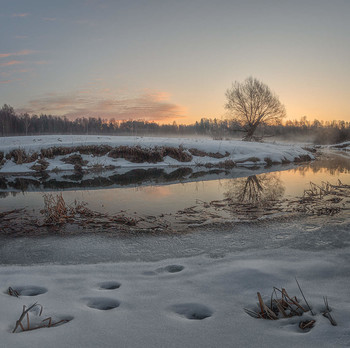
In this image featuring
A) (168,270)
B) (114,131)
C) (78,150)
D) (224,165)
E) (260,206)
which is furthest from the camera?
(114,131)

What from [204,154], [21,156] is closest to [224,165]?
[204,154]

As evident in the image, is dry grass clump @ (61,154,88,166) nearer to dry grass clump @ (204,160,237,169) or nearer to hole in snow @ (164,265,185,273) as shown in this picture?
dry grass clump @ (204,160,237,169)

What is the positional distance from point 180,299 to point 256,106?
3776 cm

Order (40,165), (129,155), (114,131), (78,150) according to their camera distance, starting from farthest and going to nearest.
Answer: (114,131) → (129,155) → (78,150) → (40,165)

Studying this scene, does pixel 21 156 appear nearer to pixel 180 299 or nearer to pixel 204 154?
pixel 204 154

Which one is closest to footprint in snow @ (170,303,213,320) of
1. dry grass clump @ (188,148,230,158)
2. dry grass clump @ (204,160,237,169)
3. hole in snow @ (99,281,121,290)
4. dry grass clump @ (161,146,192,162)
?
hole in snow @ (99,281,121,290)

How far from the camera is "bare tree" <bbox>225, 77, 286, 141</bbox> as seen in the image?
3675cm

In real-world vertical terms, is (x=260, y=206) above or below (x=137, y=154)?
below

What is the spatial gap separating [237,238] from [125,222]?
7.66ft

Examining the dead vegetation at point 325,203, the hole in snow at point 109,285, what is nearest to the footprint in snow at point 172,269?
the hole in snow at point 109,285

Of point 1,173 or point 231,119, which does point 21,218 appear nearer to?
point 1,173

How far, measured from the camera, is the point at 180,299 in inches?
98.7

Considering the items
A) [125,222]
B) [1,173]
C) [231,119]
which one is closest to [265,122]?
[231,119]

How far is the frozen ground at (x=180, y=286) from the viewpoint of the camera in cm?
186
